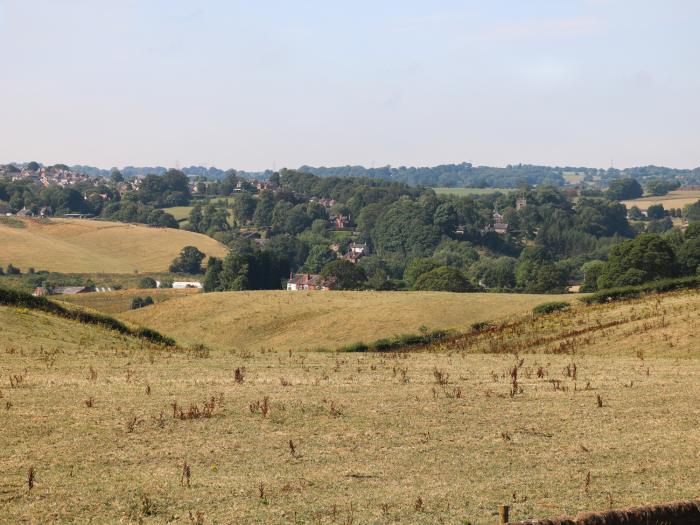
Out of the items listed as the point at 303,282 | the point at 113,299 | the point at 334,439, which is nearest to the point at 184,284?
the point at 303,282

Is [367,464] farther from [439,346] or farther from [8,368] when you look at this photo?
[439,346]

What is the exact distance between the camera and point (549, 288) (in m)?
147

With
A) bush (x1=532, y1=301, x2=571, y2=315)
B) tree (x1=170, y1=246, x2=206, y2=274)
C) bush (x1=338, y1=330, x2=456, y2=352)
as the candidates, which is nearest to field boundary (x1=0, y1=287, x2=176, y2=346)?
bush (x1=338, y1=330, x2=456, y2=352)

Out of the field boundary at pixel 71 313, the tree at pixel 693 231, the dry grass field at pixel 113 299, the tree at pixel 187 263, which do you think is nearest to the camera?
the field boundary at pixel 71 313

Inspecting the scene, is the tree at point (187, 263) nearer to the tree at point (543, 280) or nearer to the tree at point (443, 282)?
the tree at point (543, 280)

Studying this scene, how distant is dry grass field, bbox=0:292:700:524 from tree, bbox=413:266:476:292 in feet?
321

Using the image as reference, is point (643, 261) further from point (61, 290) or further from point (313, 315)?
point (61, 290)

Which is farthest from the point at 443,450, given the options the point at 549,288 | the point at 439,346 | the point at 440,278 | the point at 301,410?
the point at 549,288

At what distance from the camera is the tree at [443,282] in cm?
13662

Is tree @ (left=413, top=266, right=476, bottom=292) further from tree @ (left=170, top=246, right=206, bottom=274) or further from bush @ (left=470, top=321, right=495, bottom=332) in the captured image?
tree @ (left=170, top=246, right=206, bottom=274)

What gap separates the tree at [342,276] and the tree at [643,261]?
4841cm

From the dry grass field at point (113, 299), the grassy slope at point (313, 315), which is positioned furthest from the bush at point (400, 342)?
the dry grass field at point (113, 299)

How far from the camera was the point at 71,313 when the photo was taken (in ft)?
191

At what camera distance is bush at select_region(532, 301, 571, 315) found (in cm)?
7112
